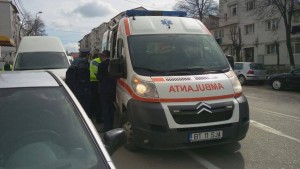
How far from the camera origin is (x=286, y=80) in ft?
63.1

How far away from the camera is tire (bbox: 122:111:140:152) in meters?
5.88

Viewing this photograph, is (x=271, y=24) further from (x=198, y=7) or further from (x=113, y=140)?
(x=113, y=140)

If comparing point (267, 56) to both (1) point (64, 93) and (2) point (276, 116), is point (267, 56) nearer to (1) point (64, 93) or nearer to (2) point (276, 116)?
(2) point (276, 116)

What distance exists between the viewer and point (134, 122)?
5633mm

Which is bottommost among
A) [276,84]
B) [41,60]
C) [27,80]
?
[276,84]

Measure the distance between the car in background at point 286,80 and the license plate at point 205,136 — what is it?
14594mm

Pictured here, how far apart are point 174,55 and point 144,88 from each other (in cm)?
109

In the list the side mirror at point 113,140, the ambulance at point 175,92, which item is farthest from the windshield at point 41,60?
the side mirror at point 113,140

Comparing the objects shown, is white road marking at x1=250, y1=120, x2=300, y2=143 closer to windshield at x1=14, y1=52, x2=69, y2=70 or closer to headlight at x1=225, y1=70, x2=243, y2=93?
headlight at x1=225, y1=70, x2=243, y2=93

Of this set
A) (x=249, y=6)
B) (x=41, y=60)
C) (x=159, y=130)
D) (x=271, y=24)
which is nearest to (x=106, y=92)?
(x=159, y=130)

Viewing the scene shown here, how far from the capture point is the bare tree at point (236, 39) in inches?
1675

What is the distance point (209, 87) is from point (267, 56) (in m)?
37.5

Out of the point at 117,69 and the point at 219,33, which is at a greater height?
the point at 219,33

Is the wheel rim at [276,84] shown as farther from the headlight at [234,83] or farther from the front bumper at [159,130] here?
the front bumper at [159,130]
